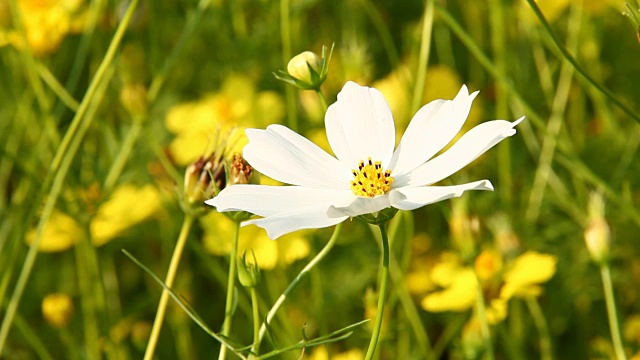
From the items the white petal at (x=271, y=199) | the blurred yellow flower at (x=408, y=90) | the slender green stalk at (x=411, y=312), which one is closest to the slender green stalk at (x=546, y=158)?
the blurred yellow flower at (x=408, y=90)

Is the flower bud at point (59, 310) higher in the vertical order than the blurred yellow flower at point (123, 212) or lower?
lower

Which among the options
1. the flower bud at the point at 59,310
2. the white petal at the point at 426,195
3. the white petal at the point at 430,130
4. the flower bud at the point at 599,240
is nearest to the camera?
the white petal at the point at 426,195

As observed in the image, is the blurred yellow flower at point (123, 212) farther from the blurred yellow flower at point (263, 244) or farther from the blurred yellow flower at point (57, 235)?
the blurred yellow flower at point (263, 244)

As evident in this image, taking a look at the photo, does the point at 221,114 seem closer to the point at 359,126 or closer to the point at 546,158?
the point at 546,158

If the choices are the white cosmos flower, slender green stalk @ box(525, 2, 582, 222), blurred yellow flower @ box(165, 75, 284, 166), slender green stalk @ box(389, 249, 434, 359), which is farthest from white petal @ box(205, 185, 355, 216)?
blurred yellow flower @ box(165, 75, 284, 166)

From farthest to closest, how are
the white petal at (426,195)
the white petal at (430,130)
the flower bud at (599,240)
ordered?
1. the flower bud at (599,240)
2. the white petal at (430,130)
3. the white petal at (426,195)

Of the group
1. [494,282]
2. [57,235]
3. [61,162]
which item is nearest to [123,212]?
[57,235]

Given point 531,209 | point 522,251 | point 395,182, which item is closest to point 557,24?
point 531,209
